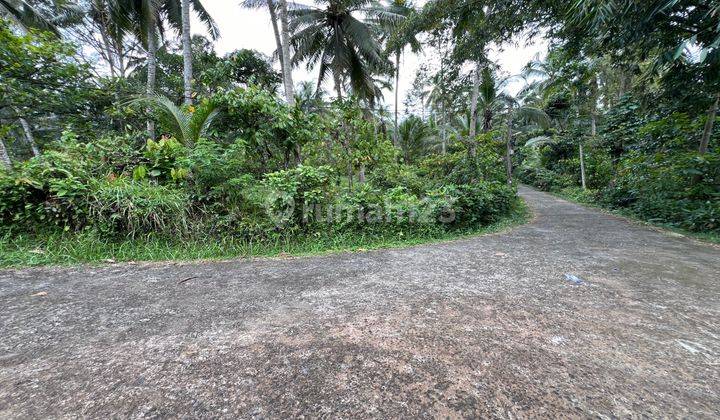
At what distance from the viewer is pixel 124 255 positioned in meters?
3.29

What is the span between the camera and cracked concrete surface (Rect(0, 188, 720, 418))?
3.79 feet

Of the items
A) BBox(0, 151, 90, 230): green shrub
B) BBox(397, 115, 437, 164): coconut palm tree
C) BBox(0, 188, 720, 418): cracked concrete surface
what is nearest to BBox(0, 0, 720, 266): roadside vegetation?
BBox(0, 151, 90, 230): green shrub

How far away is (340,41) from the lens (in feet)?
32.9

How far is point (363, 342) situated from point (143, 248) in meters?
3.45

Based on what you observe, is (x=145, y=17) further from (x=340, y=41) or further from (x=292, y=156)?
(x=292, y=156)

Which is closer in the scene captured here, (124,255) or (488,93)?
(124,255)

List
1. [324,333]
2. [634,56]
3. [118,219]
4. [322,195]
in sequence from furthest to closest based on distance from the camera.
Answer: [634,56], [322,195], [118,219], [324,333]

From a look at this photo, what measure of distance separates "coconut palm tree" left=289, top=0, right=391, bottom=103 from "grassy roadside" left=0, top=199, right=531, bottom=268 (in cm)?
802

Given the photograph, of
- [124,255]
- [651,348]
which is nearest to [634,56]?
[651,348]

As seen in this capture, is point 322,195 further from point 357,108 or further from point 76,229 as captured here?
point 76,229

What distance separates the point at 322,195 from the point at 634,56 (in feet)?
21.0

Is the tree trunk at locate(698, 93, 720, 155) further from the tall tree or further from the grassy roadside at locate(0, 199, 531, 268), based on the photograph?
the tall tree

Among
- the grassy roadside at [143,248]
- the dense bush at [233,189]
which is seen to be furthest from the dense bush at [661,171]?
the grassy roadside at [143,248]

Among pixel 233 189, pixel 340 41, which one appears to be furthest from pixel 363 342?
pixel 340 41
